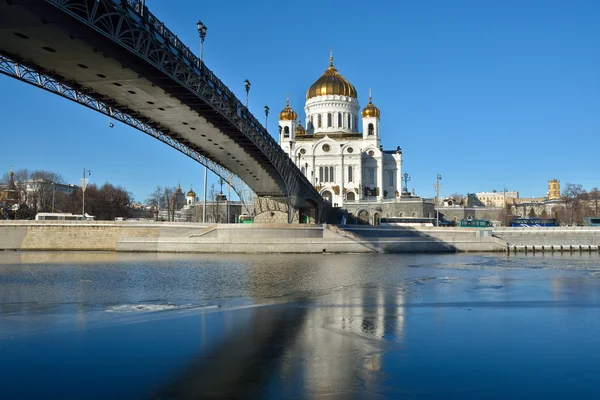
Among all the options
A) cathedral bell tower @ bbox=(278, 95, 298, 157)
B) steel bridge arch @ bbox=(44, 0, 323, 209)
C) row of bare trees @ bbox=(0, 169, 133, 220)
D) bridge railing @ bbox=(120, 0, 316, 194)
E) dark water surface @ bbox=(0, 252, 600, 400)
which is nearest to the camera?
dark water surface @ bbox=(0, 252, 600, 400)

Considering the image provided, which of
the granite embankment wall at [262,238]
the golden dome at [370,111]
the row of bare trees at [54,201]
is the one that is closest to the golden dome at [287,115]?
the golden dome at [370,111]

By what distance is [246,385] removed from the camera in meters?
7.61

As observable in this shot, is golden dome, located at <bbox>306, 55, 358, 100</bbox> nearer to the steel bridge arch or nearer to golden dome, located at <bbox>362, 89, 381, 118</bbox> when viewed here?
golden dome, located at <bbox>362, 89, 381, 118</bbox>

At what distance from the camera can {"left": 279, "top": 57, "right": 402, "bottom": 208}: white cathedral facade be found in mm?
77188

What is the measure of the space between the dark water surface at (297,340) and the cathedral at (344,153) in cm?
5332

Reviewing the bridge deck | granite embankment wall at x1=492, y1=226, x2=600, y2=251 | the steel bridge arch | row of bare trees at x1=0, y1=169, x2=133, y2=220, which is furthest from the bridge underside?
row of bare trees at x1=0, y1=169, x2=133, y2=220

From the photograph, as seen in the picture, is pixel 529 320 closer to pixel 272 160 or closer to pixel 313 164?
pixel 272 160

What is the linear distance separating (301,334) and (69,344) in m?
4.37

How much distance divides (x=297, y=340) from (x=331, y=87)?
238 ft

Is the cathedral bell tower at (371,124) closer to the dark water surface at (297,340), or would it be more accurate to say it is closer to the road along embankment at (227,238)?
the road along embankment at (227,238)

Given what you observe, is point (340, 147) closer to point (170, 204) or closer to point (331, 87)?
point (331, 87)

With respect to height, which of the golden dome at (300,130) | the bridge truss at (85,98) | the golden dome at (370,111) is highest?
the golden dome at (370,111)

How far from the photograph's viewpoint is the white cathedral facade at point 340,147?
7719cm

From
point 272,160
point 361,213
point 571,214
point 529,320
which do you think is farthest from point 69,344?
point 571,214
